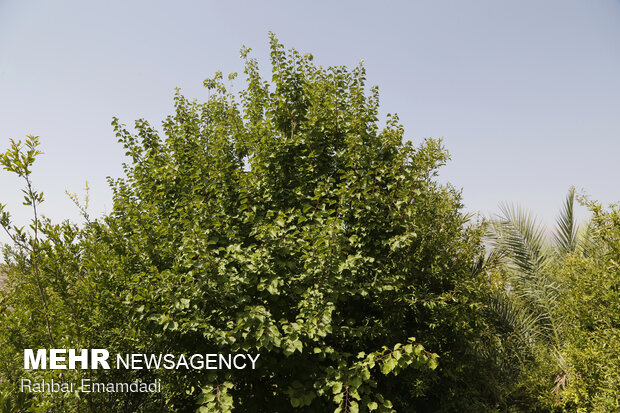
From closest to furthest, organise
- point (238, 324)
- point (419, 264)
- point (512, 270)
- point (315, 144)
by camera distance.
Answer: point (238, 324), point (315, 144), point (419, 264), point (512, 270)

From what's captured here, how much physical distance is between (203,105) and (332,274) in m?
5.13

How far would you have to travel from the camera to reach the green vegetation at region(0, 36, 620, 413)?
4.26m

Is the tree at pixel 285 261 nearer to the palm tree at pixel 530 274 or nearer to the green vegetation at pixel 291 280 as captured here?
the green vegetation at pixel 291 280

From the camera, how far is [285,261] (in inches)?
192

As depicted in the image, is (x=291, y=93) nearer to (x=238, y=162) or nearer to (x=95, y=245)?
A: (x=238, y=162)

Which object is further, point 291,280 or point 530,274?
point 530,274

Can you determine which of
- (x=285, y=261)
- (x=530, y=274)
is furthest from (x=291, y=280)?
(x=530, y=274)

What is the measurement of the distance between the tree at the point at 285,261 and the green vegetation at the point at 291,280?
0.12ft

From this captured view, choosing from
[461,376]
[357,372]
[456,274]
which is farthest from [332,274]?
[461,376]

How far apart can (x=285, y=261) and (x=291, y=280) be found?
268 millimetres

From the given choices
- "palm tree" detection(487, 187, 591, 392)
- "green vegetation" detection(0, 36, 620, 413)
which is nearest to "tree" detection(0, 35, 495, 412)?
"green vegetation" detection(0, 36, 620, 413)

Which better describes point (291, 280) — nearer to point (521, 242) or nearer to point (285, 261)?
point (285, 261)

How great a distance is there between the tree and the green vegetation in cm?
4

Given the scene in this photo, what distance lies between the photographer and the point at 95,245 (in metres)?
4.79
